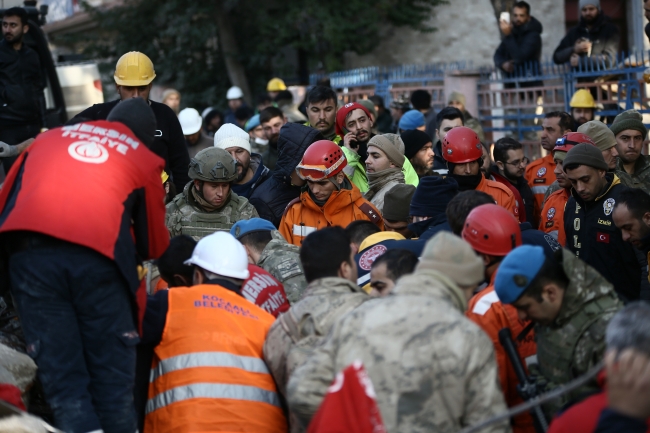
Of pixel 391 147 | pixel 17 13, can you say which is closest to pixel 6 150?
pixel 391 147

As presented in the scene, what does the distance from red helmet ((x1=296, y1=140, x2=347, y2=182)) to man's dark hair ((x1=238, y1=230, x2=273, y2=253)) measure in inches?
32.1

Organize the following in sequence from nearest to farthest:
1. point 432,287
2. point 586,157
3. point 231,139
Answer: point 432,287 < point 586,157 < point 231,139

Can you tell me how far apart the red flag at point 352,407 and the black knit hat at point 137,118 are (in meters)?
2.01

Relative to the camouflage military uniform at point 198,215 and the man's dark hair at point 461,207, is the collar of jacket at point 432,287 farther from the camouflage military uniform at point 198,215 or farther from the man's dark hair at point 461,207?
the camouflage military uniform at point 198,215

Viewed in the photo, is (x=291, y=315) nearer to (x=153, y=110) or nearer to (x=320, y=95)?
(x=153, y=110)

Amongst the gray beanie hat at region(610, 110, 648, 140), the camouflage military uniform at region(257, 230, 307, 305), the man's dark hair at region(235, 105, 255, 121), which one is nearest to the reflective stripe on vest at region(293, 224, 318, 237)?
the camouflage military uniform at region(257, 230, 307, 305)

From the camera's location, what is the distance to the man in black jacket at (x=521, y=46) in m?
14.0

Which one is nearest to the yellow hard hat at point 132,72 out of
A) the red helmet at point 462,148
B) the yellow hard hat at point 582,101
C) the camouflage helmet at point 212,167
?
the camouflage helmet at point 212,167

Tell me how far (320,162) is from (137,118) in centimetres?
222

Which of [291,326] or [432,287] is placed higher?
[432,287]

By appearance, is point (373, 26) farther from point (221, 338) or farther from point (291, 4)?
point (221, 338)

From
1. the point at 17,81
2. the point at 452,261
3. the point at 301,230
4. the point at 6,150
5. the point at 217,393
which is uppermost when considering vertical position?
the point at 17,81

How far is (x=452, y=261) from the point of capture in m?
3.79

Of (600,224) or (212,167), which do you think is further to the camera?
(212,167)
